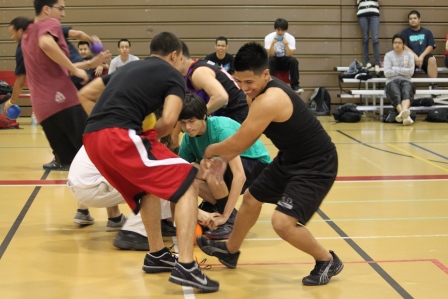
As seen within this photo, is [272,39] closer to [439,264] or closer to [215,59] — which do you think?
[215,59]

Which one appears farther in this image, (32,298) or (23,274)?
(23,274)

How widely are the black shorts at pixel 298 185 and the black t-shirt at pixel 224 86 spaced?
1.66 metres

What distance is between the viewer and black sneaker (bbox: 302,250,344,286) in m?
4.43

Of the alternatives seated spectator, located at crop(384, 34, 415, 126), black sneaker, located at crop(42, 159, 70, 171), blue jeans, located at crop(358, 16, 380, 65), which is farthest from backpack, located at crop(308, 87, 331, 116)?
black sneaker, located at crop(42, 159, 70, 171)

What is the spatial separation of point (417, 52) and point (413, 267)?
34.3ft

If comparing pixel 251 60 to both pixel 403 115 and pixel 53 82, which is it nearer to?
pixel 53 82

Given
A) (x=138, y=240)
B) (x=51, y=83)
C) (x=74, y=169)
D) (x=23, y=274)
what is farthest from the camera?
(x=51, y=83)

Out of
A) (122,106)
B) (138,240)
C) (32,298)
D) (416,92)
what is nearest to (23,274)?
(32,298)

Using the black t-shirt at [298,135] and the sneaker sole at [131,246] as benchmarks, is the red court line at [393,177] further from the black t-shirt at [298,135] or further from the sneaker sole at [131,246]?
the black t-shirt at [298,135]

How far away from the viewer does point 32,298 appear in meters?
4.24

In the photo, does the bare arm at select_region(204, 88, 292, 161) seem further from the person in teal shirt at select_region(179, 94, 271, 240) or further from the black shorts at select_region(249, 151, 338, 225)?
the person in teal shirt at select_region(179, 94, 271, 240)

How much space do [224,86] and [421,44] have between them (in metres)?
9.22

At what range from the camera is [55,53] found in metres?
6.77

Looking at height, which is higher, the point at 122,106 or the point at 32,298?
the point at 122,106
